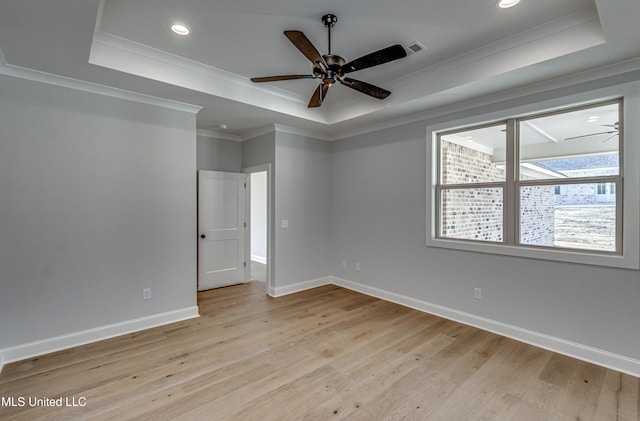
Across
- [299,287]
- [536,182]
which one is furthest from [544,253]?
[299,287]

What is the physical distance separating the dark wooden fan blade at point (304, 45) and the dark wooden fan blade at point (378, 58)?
22 cm

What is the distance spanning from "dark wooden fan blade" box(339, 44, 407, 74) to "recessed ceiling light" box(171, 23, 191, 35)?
4.43 feet

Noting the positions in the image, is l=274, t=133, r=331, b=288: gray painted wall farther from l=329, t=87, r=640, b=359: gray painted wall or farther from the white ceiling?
the white ceiling

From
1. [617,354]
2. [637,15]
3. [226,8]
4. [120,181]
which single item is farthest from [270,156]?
[617,354]

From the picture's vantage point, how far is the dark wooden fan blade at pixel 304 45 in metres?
2.01

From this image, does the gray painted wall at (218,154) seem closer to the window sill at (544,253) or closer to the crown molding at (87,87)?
the crown molding at (87,87)

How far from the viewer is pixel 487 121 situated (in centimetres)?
339

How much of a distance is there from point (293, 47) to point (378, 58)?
954 millimetres

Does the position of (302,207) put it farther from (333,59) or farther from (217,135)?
(333,59)

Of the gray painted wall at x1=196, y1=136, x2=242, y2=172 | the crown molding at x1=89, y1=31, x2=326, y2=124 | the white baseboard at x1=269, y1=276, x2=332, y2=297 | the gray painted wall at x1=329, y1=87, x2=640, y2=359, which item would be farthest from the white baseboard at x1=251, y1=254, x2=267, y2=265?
the crown molding at x1=89, y1=31, x2=326, y2=124

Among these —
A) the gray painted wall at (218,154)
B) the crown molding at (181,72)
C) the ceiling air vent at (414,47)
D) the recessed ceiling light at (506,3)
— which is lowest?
the gray painted wall at (218,154)

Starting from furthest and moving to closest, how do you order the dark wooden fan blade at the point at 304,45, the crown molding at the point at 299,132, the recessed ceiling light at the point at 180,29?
the crown molding at the point at 299,132 → the recessed ceiling light at the point at 180,29 → the dark wooden fan blade at the point at 304,45

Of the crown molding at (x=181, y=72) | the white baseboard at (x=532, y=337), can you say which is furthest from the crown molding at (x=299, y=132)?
the white baseboard at (x=532, y=337)

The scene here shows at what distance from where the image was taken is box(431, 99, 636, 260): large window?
2.73 meters
